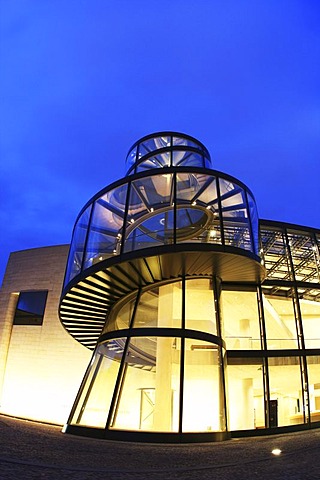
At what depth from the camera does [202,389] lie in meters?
8.41

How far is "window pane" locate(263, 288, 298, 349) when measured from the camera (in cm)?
1141

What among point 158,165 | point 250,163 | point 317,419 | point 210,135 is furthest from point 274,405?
point 210,135

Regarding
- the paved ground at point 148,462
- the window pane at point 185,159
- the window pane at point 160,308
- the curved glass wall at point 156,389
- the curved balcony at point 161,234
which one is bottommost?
the paved ground at point 148,462

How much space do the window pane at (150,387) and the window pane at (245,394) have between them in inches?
82.0

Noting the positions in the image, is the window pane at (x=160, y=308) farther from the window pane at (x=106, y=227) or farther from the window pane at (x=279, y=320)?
the window pane at (x=279, y=320)

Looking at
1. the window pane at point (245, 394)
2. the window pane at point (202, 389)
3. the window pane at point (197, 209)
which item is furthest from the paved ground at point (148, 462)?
the window pane at point (197, 209)

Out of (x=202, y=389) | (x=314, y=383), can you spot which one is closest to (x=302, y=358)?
(x=314, y=383)

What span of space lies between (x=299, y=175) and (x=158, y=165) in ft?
529

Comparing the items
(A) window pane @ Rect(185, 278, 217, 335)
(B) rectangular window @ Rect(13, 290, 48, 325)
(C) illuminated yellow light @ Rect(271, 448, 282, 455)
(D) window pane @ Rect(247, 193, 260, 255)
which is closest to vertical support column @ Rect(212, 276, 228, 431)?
(A) window pane @ Rect(185, 278, 217, 335)

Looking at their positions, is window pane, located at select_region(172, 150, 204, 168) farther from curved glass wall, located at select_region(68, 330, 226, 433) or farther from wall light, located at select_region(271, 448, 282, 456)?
wall light, located at select_region(271, 448, 282, 456)

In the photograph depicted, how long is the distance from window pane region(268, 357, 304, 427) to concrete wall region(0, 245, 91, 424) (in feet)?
31.2

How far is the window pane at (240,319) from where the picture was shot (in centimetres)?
1074

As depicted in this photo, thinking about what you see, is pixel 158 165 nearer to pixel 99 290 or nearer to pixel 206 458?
pixel 99 290

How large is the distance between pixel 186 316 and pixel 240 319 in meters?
2.55
